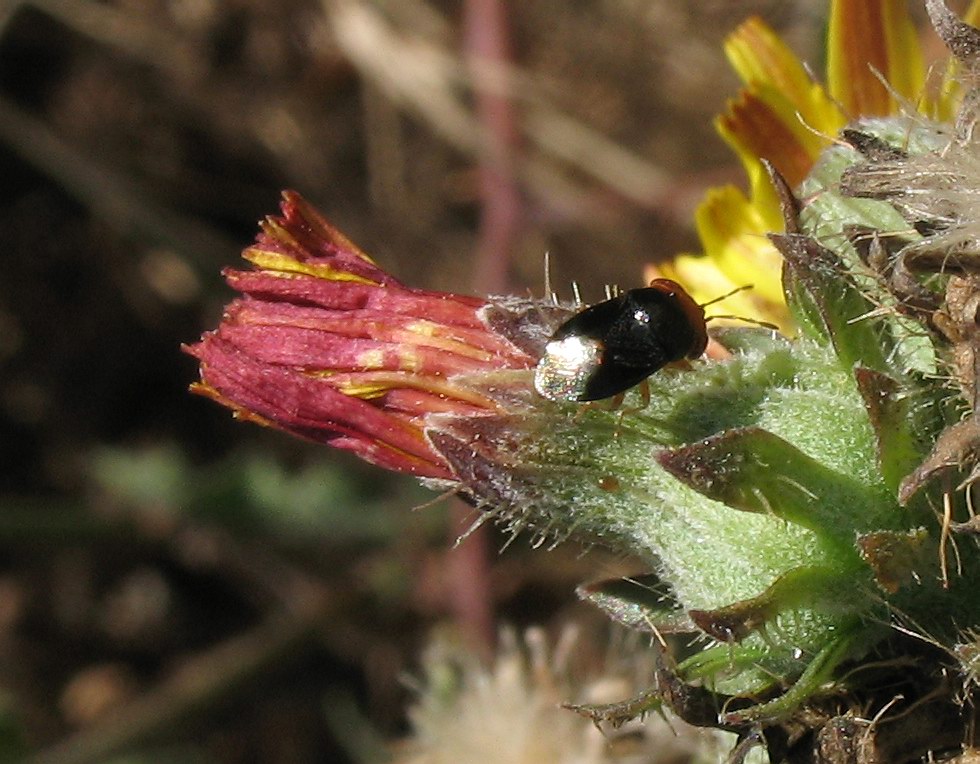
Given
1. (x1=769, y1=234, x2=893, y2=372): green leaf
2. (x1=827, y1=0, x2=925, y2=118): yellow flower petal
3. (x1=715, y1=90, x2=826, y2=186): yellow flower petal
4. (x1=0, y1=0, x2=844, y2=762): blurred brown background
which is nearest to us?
(x1=769, y1=234, x2=893, y2=372): green leaf

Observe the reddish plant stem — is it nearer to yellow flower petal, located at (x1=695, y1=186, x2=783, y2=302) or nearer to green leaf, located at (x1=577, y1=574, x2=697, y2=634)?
yellow flower petal, located at (x1=695, y1=186, x2=783, y2=302)

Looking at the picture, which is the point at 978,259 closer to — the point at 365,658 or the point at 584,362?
the point at 584,362

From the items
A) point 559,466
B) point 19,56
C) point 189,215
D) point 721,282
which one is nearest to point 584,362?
point 559,466

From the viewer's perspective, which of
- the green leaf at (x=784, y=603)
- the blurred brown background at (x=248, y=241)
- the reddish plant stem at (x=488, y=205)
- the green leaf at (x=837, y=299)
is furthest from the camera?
the blurred brown background at (x=248, y=241)

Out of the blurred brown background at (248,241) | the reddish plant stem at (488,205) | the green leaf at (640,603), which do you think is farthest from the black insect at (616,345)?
the blurred brown background at (248,241)

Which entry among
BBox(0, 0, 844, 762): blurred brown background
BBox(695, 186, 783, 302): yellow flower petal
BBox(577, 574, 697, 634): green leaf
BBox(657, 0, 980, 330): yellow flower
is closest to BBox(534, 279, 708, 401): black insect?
BBox(577, 574, 697, 634): green leaf

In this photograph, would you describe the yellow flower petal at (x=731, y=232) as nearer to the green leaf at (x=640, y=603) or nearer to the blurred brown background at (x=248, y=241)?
the green leaf at (x=640, y=603)

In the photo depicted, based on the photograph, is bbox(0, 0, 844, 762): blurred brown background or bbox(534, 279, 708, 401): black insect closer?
bbox(534, 279, 708, 401): black insect

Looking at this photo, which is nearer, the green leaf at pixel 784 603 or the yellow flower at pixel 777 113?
the green leaf at pixel 784 603
